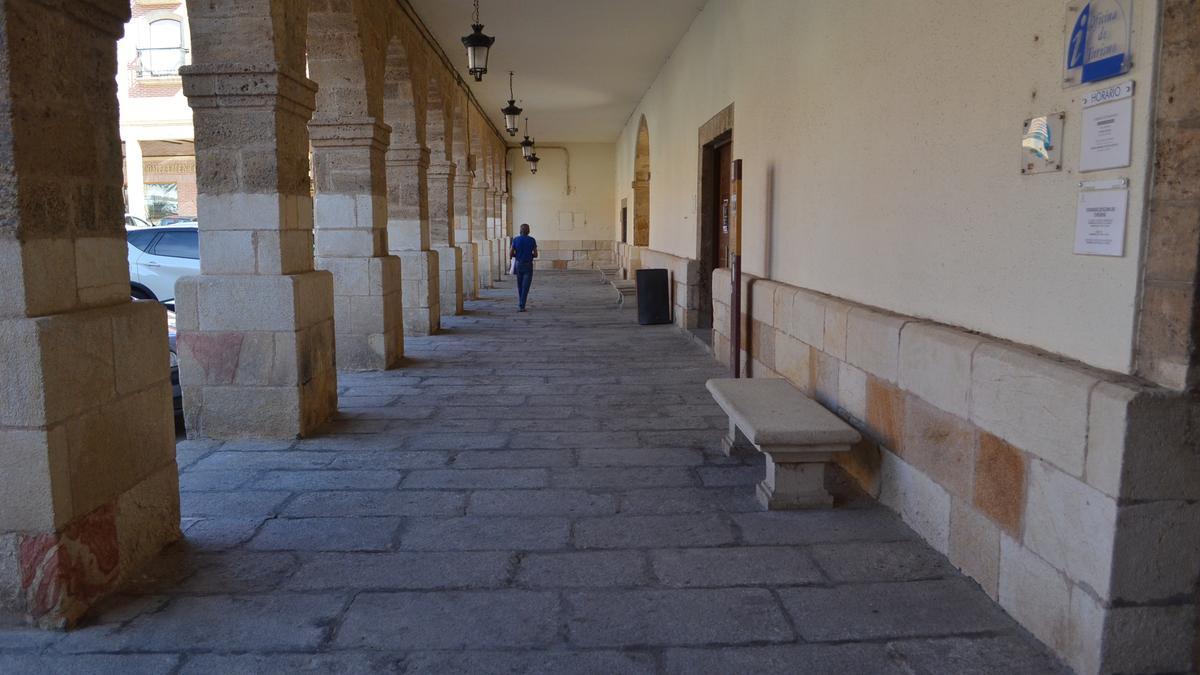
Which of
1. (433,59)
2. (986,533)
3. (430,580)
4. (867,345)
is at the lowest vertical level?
(430,580)

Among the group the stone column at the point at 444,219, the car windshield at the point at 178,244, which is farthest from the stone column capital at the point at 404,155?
the car windshield at the point at 178,244

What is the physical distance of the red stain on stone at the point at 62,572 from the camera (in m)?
2.21

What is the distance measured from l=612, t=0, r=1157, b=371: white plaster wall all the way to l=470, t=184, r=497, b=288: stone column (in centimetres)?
1016

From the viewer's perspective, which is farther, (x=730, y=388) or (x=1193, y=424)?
(x=730, y=388)

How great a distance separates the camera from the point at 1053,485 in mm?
2104

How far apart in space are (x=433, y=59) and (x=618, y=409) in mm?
5770

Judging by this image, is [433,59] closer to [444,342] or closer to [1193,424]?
[444,342]

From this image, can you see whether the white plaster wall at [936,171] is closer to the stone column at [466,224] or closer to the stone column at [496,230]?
the stone column at [466,224]

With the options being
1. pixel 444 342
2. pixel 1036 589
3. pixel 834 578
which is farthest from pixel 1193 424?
pixel 444 342

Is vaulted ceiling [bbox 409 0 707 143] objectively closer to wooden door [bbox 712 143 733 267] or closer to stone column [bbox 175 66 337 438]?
wooden door [bbox 712 143 733 267]

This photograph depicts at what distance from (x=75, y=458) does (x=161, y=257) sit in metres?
7.00

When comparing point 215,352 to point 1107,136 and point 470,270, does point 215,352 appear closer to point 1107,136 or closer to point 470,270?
point 1107,136

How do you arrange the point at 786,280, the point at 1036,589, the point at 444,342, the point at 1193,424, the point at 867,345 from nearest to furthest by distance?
the point at 1193,424 < the point at 1036,589 < the point at 867,345 < the point at 786,280 < the point at 444,342

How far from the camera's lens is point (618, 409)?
5.01 metres
